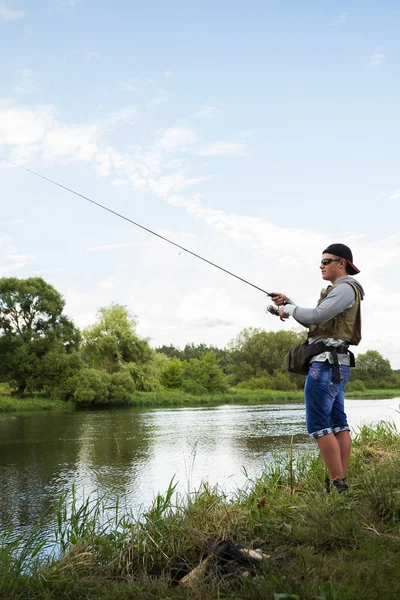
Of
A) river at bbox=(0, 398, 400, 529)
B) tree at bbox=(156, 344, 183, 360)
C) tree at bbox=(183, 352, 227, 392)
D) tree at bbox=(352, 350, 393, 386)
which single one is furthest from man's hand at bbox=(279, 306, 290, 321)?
tree at bbox=(156, 344, 183, 360)

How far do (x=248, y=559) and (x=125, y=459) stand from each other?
780cm

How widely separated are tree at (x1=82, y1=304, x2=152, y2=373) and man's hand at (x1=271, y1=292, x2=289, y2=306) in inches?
1187

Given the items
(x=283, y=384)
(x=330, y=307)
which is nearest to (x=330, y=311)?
(x=330, y=307)

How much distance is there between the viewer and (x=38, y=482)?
7863 millimetres

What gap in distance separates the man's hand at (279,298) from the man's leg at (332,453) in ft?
3.43

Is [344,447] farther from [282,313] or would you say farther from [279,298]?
[279,298]

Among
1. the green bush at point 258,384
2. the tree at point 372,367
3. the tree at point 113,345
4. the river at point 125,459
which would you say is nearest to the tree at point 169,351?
the tree at point 372,367

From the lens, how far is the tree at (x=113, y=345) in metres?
34.2

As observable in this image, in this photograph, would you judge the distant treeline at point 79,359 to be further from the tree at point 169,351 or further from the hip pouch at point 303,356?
the tree at point 169,351

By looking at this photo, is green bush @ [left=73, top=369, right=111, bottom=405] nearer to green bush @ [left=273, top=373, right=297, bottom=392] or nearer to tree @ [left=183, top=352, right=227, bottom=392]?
tree @ [left=183, top=352, right=227, bottom=392]

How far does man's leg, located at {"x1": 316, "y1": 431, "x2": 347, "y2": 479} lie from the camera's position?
3482mm

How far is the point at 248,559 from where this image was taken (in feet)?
7.76

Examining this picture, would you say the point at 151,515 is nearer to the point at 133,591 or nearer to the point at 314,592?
the point at 133,591

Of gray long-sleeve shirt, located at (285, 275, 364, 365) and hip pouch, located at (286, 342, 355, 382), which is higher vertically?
gray long-sleeve shirt, located at (285, 275, 364, 365)
